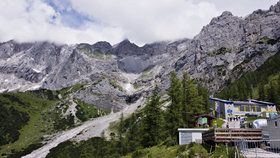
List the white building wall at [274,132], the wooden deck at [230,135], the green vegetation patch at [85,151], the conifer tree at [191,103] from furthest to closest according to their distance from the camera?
the green vegetation patch at [85,151], the conifer tree at [191,103], the white building wall at [274,132], the wooden deck at [230,135]

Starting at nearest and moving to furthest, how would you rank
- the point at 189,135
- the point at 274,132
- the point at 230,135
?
the point at 230,135
the point at 274,132
the point at 189,135

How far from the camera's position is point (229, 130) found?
38.9 metres

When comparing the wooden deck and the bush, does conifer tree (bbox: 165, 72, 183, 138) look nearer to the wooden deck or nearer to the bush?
the bush

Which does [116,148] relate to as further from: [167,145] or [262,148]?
[262,148]

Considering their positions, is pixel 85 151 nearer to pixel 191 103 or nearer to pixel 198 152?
pixel 191 103

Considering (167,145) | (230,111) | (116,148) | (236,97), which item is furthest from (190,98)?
(236,97)

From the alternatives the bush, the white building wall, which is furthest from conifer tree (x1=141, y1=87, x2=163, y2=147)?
the white building wall

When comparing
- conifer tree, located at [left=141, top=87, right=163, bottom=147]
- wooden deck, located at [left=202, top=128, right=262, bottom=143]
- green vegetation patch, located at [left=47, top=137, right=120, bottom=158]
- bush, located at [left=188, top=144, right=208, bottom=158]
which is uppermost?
conifer tree, located at [left=141, top=87, right=163, bottom=147]

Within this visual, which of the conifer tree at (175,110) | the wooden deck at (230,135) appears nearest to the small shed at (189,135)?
the conifer tree at (175,110)

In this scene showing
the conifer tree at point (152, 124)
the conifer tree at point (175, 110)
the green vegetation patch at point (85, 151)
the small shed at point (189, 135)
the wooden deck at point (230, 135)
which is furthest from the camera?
the green vegetation patch at point (85, 151)

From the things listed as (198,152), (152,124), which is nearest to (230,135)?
(198,152)

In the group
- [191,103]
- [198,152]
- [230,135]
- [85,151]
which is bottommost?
[85,151]

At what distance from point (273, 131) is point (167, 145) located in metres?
20.0

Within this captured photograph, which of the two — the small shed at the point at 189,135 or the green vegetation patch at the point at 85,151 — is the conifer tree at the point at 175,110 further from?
the green vegetation patch at the point at 85,151
